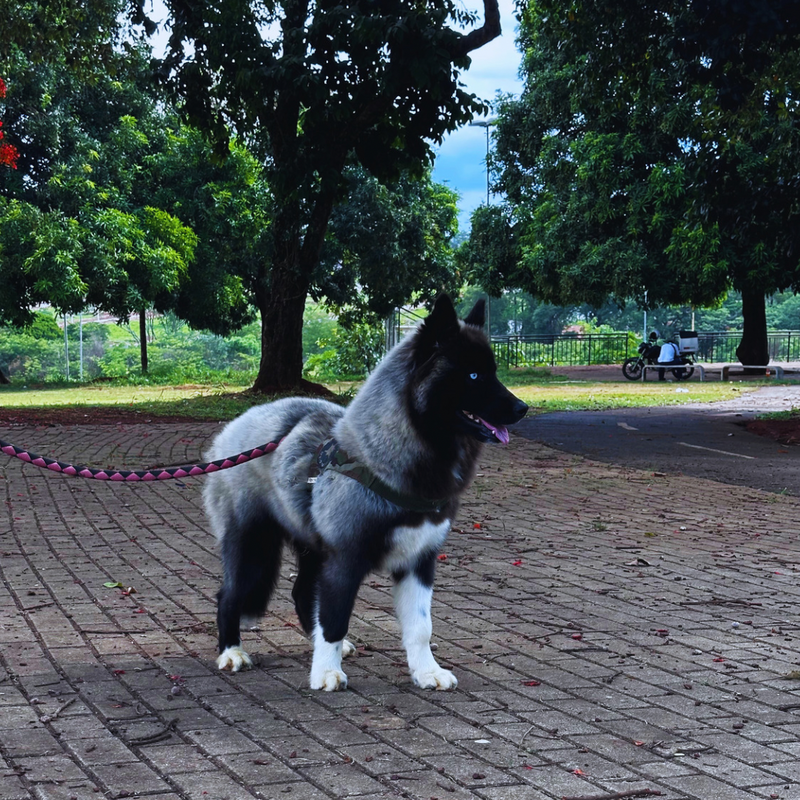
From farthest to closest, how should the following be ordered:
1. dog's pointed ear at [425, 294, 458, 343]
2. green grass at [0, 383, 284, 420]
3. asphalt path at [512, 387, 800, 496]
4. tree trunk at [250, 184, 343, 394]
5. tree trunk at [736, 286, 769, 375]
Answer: tree trunk at [736, 286, 769, 375]
tree trunk at [250, 184, 343, 394]
green grass at [0, 383, 284, 420]
asphalt path at [512, 387, 800, 496]
dog's pointed ear at [425, 294, 458, 343]

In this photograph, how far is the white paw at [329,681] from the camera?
446 centimetres

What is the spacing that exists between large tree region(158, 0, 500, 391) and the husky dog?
11072 mm

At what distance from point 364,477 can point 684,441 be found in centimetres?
1173

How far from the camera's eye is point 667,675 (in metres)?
4.75

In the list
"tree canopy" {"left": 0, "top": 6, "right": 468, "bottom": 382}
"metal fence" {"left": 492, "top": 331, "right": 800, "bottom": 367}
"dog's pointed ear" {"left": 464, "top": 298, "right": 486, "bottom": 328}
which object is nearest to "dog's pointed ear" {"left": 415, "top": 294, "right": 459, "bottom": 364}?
"dog's pointed ear" {"left": 464, "top": 298, "right": 486, "bottom": 328}

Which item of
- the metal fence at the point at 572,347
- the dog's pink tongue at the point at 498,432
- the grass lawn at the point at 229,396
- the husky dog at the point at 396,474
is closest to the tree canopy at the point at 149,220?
the grass lawn at the point at 229,396

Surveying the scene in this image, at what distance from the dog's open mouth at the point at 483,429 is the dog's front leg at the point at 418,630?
2.34ft

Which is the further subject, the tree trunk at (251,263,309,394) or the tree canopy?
the tree canopy

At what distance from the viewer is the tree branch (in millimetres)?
16297

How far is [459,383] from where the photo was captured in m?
4.21

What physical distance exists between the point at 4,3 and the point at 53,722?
15.3m

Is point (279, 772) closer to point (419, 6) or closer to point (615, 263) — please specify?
point (419, 6)

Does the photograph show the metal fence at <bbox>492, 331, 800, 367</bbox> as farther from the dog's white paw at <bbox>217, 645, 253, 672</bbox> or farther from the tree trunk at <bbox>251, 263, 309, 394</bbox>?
the dog's white paw at <bbox>217, 645, 253, 672</bbox>

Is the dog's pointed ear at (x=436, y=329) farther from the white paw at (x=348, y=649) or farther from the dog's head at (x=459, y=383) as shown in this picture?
the white paw at (x=348, y=649)
